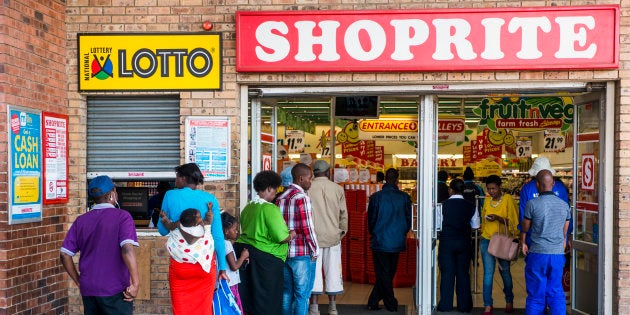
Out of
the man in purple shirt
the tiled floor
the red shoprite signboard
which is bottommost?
the tiled floor

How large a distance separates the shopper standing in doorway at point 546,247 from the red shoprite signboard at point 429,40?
1.35 meters

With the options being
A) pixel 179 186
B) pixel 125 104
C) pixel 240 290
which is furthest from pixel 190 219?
pixel 125 104

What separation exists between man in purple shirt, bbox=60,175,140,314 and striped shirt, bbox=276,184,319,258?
2143 millimetres

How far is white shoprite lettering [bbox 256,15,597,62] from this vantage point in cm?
762

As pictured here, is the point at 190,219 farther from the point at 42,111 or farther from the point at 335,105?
the point at 335,105

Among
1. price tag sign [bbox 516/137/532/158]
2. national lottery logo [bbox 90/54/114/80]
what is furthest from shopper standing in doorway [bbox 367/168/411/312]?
price tag sign [bbox 516/137/532/158]

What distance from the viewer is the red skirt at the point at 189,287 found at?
588 centimetres

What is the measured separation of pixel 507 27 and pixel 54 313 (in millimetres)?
5848

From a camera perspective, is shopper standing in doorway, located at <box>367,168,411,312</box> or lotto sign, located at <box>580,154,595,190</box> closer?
lotto sign, located at <box>580,154,595,190</box>

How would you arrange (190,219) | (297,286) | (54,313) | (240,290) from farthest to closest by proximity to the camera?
(54,313)
(297,286)
(240,290)
(190,219)

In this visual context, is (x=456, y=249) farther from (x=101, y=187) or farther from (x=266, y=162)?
(x=101, y=187)

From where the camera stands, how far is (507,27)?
769cm

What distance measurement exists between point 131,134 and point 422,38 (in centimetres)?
351

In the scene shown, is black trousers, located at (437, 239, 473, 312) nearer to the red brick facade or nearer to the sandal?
the sandal
